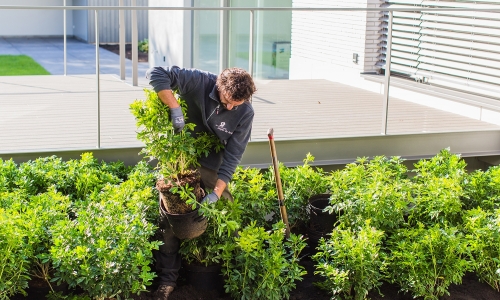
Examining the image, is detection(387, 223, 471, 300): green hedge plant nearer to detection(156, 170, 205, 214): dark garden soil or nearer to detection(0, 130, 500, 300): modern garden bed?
detection(0, 130, 500, 300): modern garden bed

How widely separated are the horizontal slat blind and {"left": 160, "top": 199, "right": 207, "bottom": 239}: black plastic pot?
4323 millimetres

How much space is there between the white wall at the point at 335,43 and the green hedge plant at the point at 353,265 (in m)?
3.50

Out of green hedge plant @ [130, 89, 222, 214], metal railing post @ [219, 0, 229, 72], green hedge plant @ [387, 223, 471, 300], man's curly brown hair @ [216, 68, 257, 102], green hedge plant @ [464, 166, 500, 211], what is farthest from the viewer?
metal railing post @ [219, 0, 229, 72]

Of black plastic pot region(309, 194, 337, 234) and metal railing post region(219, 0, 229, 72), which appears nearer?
black plastic pot region(309, 194, 337, 234)

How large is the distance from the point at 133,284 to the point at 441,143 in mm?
3898

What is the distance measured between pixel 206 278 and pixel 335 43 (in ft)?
15.3

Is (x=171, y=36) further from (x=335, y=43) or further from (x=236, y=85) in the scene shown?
(x=236, y=85)

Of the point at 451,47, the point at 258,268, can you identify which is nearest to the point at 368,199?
the point at 258,268

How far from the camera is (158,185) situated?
4.73 meters

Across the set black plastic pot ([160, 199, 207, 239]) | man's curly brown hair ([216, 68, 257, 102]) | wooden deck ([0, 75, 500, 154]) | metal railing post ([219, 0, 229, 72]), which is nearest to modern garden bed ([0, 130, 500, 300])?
black plastic pot ([160, 199, 207, 239])

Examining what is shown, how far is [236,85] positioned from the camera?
→ 4500 mm

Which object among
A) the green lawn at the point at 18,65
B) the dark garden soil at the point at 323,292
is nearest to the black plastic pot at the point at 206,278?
the dark garden soil at the point at 323,292

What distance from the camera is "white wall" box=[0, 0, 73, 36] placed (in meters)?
10.8

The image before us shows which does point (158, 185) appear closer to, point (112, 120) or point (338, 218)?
point (338, 218)
